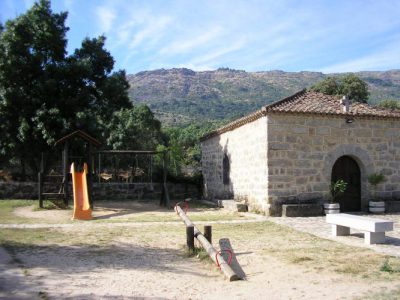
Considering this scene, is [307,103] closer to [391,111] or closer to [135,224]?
[391,111]

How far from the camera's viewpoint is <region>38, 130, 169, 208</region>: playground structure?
14812 millimetres

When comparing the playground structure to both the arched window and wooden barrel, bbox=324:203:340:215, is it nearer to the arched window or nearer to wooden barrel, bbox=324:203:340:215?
the arched window

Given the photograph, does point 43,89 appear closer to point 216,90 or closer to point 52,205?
point 52,205

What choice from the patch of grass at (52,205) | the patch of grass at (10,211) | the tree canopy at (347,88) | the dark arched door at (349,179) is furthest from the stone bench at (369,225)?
the tree canopy at (347,88)

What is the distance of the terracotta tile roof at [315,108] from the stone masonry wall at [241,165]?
30 centimetres

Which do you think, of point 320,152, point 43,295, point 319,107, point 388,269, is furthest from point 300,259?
point 319,107

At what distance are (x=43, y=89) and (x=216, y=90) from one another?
6730cm

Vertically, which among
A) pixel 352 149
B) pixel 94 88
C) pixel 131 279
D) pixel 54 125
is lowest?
pixel 131 279

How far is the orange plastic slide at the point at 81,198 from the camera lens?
12.4 meters

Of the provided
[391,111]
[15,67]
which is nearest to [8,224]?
[15,67]

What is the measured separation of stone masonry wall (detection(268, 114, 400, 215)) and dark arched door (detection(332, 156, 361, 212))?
162 millimetres

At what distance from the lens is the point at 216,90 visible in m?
82.4

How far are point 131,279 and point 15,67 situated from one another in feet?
42.4

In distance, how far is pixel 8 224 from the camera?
10891 millimetres
